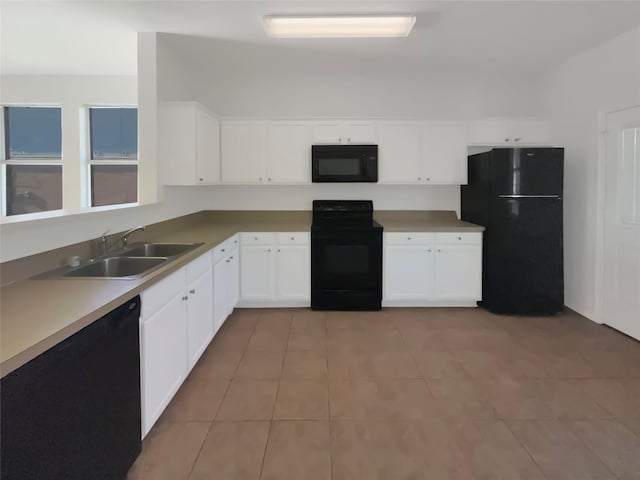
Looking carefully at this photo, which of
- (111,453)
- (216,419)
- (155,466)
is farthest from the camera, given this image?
(216,419)

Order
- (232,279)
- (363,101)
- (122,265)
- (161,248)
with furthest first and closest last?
(363,101) < (232,279) < (161,248) < (122,265)

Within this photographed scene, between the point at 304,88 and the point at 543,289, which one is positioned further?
the point at 304,88

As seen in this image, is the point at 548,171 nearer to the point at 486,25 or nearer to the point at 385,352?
the point at 486,25

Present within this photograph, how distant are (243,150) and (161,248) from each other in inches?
70.5

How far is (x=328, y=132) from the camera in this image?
177 inches

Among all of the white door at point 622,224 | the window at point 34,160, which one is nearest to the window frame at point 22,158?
the window at point 34,160

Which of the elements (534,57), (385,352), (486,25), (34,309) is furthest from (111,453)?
(534,57)

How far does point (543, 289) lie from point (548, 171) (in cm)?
113

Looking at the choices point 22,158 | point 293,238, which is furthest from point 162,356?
point 22,158

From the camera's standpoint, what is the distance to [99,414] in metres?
1.52

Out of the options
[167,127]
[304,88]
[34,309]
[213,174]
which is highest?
[304,88]

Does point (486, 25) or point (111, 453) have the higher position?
point (486, 25)

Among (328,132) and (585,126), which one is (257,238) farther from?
(585,126)

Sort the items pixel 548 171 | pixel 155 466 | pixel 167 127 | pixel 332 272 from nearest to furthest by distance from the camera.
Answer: pixel 155 466 < pixel 167 127 < pixel 548 171 < pixel 332 272
